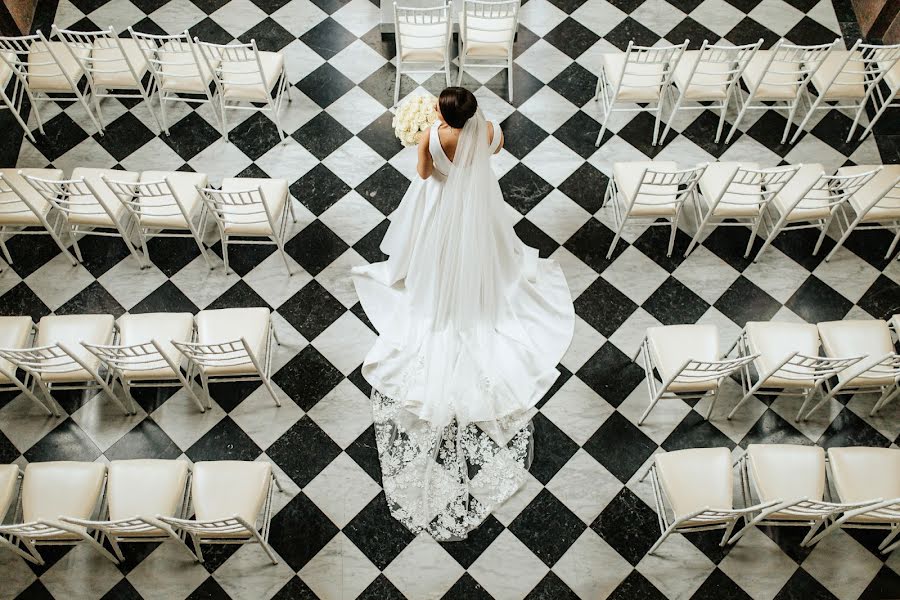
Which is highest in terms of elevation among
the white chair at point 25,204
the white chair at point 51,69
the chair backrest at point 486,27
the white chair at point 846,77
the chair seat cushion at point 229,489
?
the white chair at point 846,77

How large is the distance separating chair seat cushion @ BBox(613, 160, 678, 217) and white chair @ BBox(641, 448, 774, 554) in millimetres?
1853

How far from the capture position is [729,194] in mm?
5570

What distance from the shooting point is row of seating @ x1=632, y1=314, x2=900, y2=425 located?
4809 millimetres

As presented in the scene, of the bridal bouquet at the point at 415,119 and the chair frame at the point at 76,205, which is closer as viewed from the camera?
the bridal bouquet at the point at 415,119

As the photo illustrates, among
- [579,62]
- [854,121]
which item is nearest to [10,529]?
[579,62]

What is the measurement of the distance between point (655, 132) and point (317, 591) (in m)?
4.57

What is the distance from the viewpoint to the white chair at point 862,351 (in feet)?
16.1

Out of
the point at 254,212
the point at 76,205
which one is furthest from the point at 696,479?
the point at 76,205

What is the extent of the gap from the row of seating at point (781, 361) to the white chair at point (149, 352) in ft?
10.5

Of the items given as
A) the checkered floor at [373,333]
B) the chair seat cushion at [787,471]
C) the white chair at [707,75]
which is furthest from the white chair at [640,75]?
the chair seat cushion at [787,471]

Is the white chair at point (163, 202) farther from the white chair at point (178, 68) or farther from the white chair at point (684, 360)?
the white chair at point (684, 360)

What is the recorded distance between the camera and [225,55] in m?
6.05

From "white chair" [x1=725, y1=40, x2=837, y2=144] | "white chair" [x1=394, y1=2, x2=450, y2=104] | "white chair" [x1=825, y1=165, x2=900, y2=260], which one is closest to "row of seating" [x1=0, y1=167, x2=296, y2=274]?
"white chair" [x1=394, y1=2, x2=450, y2=104]

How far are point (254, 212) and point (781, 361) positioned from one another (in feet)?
12.2
